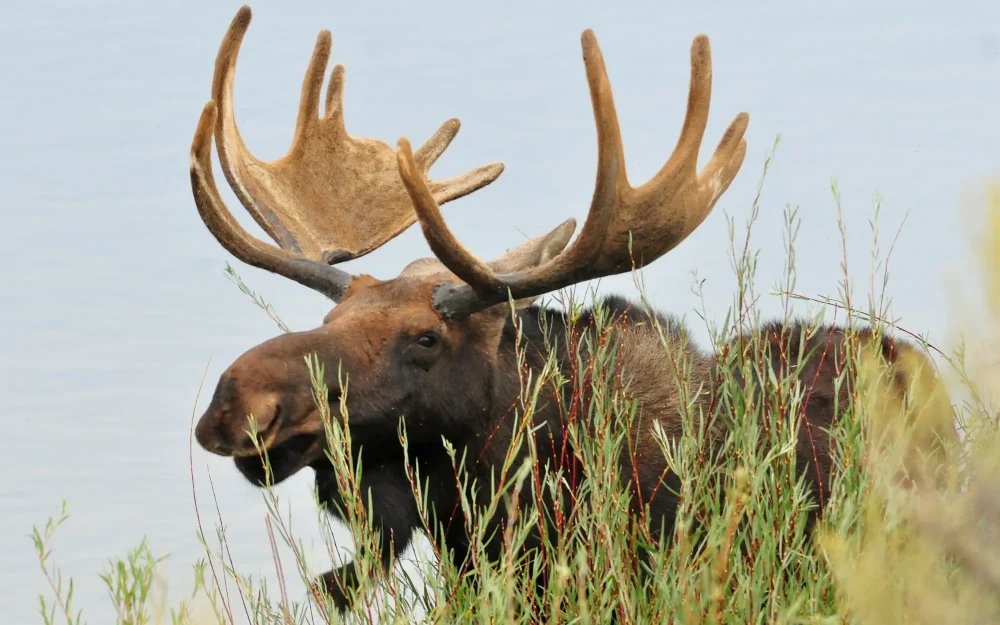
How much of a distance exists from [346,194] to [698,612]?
3953 millimetres

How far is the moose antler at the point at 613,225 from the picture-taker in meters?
4.94

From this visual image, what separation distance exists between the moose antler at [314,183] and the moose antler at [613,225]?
1.18 m

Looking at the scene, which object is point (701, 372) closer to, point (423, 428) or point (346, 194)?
point (423, 428)

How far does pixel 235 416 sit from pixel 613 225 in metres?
1.62

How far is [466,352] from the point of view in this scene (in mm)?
5074

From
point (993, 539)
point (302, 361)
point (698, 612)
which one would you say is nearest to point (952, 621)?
point (993, 539)

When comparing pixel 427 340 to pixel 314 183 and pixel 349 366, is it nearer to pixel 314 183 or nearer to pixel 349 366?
pixel 349 366

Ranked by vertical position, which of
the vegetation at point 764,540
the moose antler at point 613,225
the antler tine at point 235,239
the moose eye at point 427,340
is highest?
the antler tine at point 235,239


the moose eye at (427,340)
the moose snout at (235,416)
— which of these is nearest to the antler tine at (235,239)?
the moose eye at (427,340)

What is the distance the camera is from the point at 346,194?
22.5 feet

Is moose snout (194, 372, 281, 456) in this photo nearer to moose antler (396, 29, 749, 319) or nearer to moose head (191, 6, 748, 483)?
moose head (191, 6, 748, 483)

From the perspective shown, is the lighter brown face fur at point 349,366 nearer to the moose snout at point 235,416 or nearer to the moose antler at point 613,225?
the moose snout at point 235,416

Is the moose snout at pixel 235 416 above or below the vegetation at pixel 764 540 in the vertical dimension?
above

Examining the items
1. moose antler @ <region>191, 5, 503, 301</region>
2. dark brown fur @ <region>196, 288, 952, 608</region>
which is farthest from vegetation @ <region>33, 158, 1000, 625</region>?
moose antler @ <region>191, 5, 503, 301</region>
